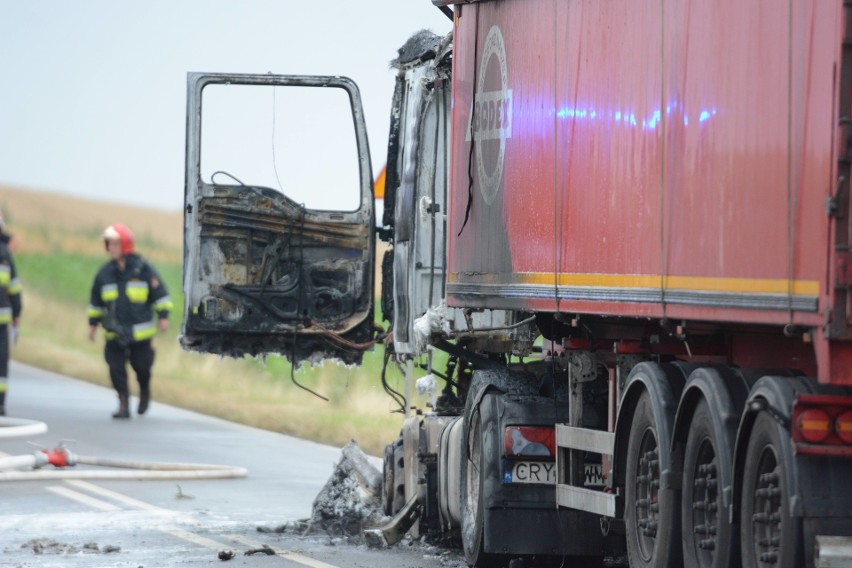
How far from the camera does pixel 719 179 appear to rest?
291 inches

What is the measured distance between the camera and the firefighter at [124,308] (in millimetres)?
20406

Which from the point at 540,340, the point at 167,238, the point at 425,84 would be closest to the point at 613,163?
the point at 540,340

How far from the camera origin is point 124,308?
66.9 ft

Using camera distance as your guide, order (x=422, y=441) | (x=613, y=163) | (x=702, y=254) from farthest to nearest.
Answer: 1. (x=422, y=441)
2. (x=613, y=163)
3. (x=702, y=254)

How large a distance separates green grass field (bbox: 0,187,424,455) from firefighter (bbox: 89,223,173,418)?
2.89 feet

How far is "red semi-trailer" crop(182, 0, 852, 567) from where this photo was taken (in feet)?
22.1

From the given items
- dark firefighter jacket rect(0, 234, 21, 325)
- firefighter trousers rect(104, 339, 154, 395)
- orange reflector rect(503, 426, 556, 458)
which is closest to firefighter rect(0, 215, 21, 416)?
dark firefighter jacket rect(0, 234, 21, 325)

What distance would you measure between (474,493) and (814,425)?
4350 mm

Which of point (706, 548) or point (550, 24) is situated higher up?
point (550, 24)

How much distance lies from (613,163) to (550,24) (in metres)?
1.39

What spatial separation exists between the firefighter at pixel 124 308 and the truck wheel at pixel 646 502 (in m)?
12.0

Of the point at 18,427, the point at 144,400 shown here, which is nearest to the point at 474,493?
the point at 18,427

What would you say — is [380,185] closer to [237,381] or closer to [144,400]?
[144,400]

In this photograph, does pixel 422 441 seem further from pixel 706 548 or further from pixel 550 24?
pixel 706 548
